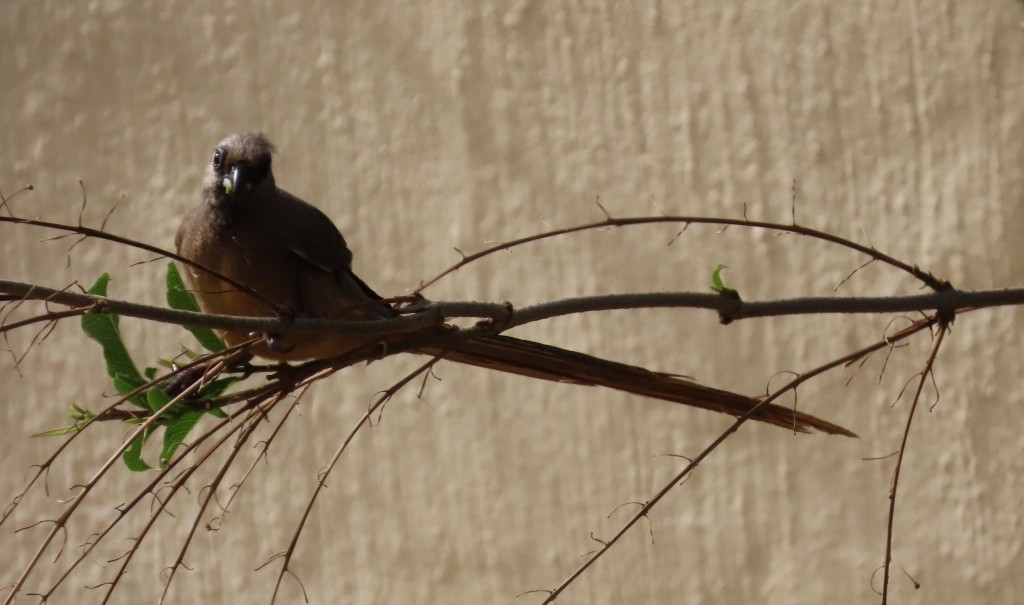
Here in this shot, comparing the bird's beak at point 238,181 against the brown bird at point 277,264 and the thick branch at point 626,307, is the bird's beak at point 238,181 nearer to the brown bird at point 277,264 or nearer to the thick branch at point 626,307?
the brown bird at point 277,264

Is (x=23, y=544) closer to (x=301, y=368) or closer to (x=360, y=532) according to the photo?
(x=360, y=532)

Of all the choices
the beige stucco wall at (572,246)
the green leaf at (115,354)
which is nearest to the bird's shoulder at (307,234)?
the green leaf at (115,354)

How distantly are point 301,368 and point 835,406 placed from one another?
0.72 m

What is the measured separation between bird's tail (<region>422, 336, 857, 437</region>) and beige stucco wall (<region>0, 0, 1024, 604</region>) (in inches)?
21.0

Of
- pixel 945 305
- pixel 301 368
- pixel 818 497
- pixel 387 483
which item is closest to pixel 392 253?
pixel 387 483

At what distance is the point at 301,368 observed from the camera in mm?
533

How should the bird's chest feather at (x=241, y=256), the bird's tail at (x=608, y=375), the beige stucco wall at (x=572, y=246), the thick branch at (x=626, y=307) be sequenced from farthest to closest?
the beige stucco wall at (x=572, y=246)
the bird's chest feather at (x=241, y=256)
the bird's tail at (x=608, y=375)
the thick branch at (x=626, y=307)

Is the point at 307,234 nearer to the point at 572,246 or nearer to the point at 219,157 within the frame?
the point at 219,157

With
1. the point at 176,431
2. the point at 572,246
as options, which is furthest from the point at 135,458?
the point at 572,246

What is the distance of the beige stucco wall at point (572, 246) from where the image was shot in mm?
1070

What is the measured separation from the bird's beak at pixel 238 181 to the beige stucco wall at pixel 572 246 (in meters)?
0.47

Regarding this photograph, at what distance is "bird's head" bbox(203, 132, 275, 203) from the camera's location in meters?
0.71

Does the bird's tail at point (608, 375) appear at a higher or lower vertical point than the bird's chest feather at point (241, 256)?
lower

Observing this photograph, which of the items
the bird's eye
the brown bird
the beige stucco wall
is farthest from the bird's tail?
the beige stucco wall
